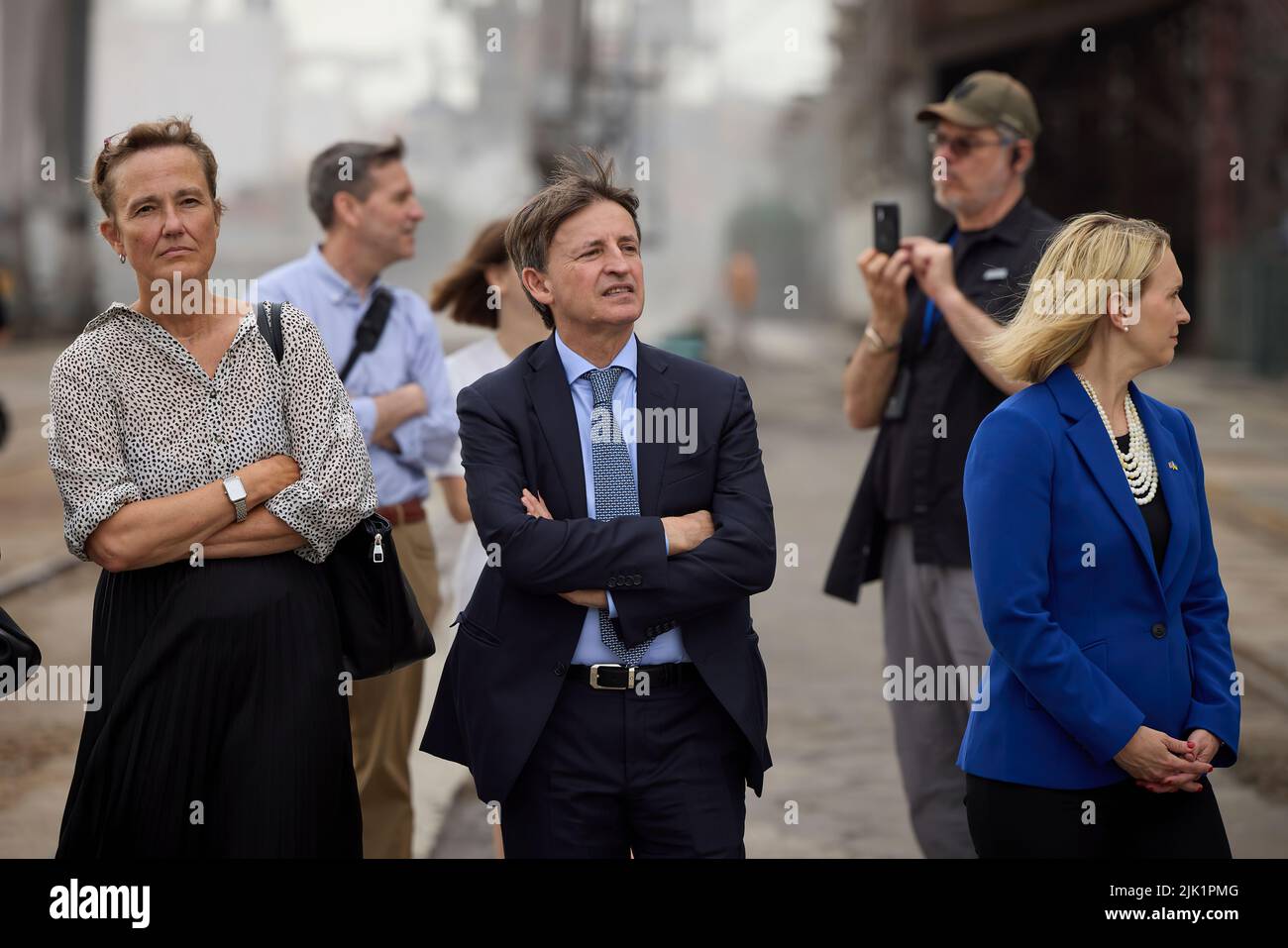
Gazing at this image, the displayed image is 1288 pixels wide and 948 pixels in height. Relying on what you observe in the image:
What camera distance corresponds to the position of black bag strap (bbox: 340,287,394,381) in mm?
5086

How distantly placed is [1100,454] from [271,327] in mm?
1743

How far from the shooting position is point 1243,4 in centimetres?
2845

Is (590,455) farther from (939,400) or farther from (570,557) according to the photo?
(939,400)

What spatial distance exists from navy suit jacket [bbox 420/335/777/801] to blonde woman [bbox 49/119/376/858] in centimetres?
30

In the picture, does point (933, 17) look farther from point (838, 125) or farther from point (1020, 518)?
point (838, 125)

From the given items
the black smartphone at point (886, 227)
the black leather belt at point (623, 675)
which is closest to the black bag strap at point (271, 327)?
the black leather belt at point (623, 675)

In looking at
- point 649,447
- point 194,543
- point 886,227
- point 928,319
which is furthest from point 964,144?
point 194,543

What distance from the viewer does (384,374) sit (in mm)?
5117

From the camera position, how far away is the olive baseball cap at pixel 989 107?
480 cm

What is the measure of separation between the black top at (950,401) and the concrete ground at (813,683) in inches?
58.3

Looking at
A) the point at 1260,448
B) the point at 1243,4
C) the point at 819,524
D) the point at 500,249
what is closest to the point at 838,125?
the point at 1243,4

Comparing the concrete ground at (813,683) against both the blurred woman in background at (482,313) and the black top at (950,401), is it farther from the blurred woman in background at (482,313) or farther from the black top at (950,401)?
the black top at (950,401)

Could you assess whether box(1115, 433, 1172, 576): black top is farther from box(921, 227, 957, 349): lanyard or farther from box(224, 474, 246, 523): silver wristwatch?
box(224, 474, 246, 523): silver wristwatch
